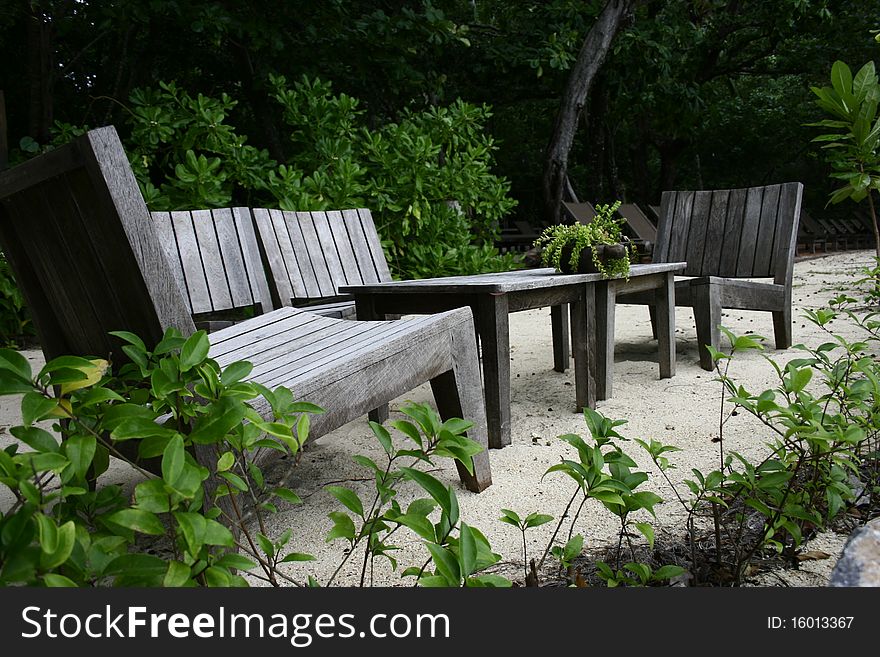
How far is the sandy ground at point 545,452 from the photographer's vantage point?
177 centimetres

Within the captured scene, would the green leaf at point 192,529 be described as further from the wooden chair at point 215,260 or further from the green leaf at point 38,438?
the wooden chair at point 215,260

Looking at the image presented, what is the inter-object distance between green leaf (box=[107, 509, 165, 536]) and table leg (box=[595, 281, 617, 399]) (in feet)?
8.51

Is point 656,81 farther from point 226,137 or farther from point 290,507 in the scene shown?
point 290,507

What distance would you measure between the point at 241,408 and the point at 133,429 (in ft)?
0.41

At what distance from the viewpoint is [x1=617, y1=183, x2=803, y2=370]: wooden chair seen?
381 centimetres

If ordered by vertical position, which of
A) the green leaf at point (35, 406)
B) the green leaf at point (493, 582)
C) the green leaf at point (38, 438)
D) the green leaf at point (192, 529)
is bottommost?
the green leaf at point (493, 582)

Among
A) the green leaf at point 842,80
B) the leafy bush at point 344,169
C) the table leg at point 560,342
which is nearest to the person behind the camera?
the green leaf at point 842,80

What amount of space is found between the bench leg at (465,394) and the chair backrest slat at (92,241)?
36.1 inches

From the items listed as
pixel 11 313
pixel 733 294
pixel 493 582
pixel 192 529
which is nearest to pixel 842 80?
pixel 493 582

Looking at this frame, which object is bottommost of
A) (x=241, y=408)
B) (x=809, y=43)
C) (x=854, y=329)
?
(x=854, y=329)

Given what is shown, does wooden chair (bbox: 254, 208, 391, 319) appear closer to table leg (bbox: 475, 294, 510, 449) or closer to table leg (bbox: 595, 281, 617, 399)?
table leg (bbox: 475, 294, 510, 449)

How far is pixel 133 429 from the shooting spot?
79 cm

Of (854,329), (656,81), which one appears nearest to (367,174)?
(854,329)

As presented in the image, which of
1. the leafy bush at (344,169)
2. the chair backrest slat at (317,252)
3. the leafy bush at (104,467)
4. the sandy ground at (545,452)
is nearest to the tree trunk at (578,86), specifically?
the leafy bush at (344,169)
